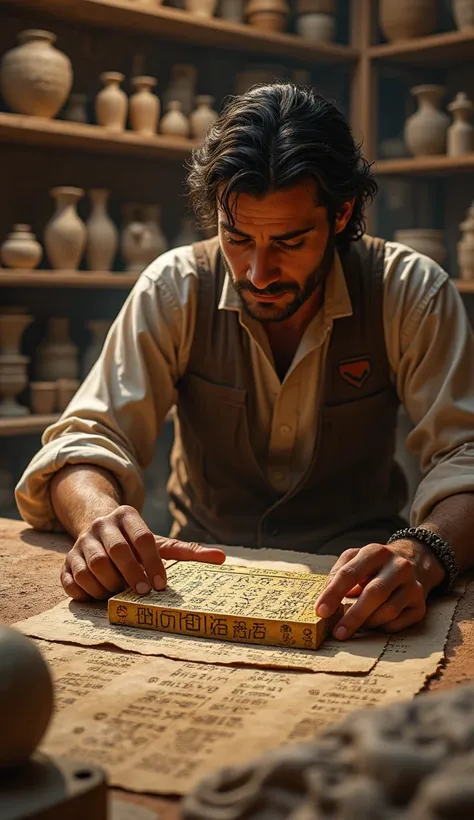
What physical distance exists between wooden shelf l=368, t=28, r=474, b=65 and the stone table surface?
8.98 ft

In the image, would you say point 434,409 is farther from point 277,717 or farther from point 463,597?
point 277,717

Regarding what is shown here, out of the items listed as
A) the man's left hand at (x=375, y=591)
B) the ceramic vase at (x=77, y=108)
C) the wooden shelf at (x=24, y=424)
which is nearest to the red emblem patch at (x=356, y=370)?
the man's left hand at (x=375, y=591)

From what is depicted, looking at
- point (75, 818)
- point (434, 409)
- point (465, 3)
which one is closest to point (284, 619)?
point (75, 818)

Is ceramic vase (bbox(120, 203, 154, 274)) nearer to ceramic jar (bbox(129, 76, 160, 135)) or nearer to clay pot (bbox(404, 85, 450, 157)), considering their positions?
ceramic jar (bbox(129, 76, 160, 135))

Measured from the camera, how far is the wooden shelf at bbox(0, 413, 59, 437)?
11.3ft

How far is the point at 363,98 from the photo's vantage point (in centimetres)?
397

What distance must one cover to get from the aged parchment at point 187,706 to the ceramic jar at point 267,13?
3240 mm

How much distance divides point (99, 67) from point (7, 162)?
582mm

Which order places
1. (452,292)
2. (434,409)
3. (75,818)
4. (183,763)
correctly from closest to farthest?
(75,818) < (183,763) < (434,409) < (452,292)

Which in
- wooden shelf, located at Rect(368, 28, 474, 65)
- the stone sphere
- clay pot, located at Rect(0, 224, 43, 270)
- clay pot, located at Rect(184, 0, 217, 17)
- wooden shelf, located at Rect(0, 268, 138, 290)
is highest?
clay pot, located at Rect(184, 0, 217, 17)

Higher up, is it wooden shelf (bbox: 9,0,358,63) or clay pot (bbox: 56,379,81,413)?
wooden shelf (bbox: 9,0,358,63)

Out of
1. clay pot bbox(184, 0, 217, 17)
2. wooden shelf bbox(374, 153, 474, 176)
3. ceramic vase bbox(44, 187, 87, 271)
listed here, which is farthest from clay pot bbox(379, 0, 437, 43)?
ceramic vase bbox(44, 187, 87, 271)

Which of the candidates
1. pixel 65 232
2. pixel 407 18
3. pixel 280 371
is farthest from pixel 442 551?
pixel 407 18

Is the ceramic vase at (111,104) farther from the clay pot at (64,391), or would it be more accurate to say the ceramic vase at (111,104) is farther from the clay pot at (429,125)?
the clay pot at (429,125)
